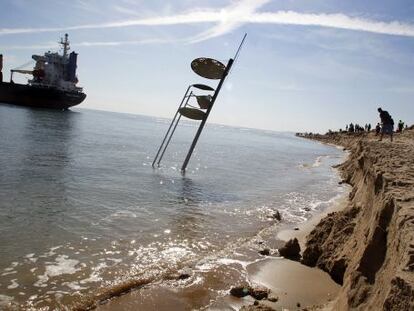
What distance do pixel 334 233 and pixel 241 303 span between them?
3034mm

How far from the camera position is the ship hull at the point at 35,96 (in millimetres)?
85787

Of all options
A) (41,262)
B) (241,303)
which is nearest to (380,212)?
(241,303)

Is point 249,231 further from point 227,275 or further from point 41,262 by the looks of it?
point 41,262

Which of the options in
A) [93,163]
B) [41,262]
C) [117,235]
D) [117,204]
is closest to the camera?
[41,262]

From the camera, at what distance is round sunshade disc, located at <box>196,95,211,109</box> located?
69.3 ft

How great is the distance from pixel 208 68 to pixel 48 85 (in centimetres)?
7511

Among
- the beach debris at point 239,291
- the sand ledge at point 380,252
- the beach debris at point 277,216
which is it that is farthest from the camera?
the beach debris at point 277,216

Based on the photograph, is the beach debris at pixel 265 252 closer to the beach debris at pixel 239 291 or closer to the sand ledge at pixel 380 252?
the sand ledge at pixel 380 252

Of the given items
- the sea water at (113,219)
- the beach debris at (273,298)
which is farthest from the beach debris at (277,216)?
the beach debris at (273,298)

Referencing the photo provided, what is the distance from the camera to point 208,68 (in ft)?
68.9

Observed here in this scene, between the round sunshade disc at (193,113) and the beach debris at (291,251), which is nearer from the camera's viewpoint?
the beach debris at (291,251)

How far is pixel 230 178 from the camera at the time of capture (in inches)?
910

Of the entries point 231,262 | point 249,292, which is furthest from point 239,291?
point 231,262

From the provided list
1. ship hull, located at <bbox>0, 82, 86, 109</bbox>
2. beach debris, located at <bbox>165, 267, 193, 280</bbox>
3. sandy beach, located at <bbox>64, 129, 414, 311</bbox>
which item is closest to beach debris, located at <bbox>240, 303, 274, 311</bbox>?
sandy beach, located at <bbox>64, 129, 414, 311</bbox>
